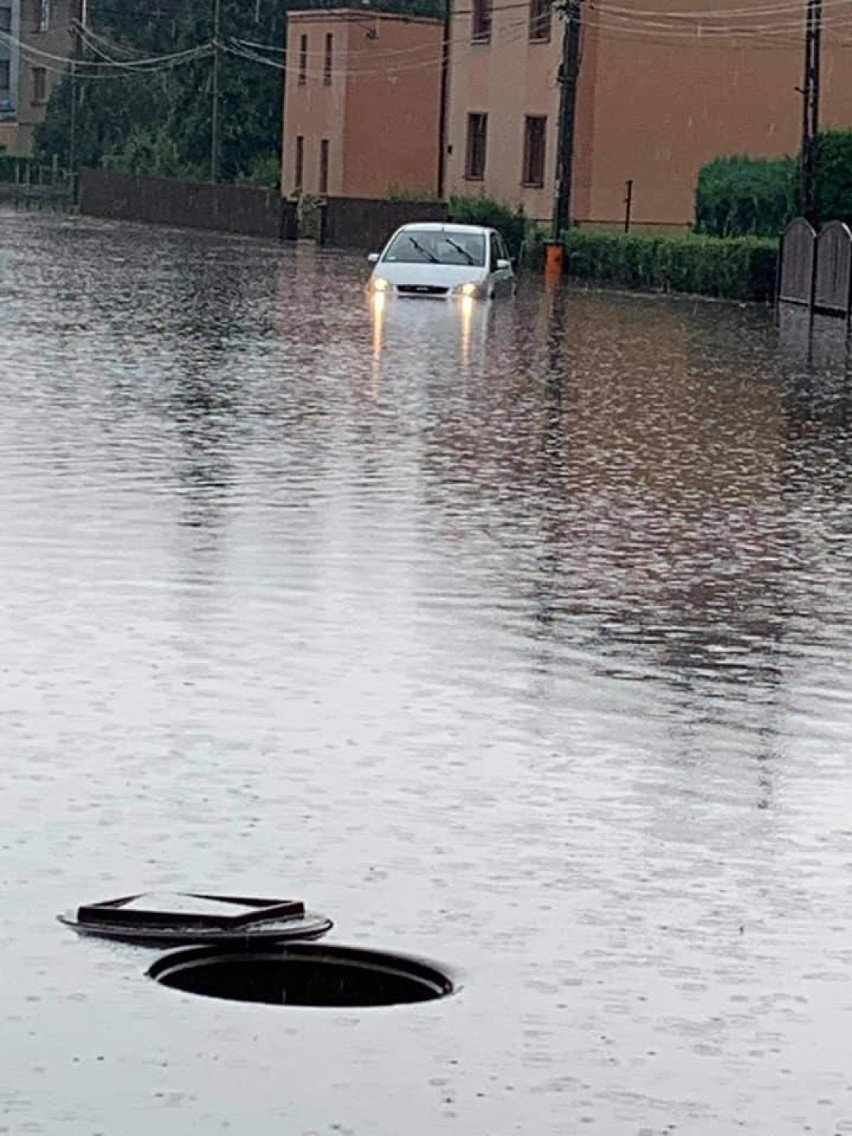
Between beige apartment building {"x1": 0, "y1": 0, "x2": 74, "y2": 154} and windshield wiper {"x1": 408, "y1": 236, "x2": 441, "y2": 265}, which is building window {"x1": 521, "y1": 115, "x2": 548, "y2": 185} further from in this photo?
beige apartment building {"x1": 0, "y1": 0, "x2": 74, "y2": 154}

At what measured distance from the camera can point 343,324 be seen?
115ft

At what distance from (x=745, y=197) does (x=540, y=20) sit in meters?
9.55

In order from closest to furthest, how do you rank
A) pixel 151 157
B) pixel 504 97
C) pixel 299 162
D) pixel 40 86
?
pixel 504 97
pixel 299 162
pixel 151 157
pixel 40 86

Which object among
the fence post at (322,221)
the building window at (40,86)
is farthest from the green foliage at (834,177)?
the building window at (40,86)

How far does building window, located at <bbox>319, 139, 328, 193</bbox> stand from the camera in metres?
84.0

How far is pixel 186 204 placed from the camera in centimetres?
9131

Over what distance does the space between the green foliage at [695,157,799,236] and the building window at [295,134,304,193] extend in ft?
77.4

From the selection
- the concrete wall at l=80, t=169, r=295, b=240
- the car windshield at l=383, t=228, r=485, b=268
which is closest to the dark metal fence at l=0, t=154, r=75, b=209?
the concrete wall at l=80, t=169, r=295, b=240

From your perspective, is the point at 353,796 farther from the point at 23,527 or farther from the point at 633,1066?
the point at 23,527

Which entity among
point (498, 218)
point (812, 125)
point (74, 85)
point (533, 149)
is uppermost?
point (74, 85)

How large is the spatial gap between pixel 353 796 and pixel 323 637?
2.90m

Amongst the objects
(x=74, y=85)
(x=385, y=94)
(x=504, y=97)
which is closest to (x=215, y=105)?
(x=385, y=94)

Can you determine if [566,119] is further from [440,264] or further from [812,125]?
[440,264]

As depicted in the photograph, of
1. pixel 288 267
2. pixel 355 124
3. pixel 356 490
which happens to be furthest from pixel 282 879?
pixel 355 124
